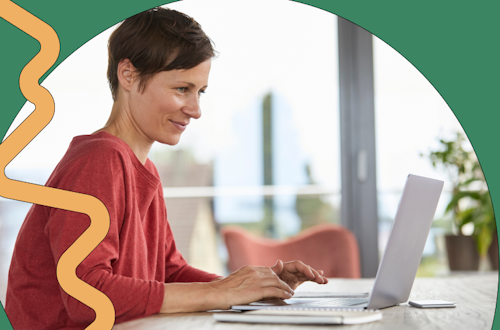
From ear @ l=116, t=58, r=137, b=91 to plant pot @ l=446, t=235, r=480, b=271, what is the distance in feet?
8.25

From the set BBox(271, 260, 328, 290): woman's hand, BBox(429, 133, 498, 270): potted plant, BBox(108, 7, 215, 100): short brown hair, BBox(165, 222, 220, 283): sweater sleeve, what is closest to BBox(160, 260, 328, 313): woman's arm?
BBox(271, 260, 328, 290): woman's hand

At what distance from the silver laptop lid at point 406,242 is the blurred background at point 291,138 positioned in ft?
6.74

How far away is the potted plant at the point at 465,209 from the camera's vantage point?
9.27 feet

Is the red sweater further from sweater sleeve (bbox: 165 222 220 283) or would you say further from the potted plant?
the potted plant

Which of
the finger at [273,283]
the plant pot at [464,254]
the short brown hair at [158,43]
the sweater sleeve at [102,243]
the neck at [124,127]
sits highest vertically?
the short brown hair at [158,43]

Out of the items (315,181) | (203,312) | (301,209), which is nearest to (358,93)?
(315,181)

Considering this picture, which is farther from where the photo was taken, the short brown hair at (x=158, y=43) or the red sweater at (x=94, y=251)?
the short brown hair at (x=158, y=43)

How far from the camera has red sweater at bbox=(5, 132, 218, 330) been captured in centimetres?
85

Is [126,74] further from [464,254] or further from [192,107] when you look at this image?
[464,254]

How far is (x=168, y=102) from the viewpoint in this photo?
3.84 ft

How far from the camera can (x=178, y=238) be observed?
12.3 ft

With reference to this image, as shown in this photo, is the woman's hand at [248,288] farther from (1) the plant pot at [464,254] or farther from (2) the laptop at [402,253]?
(1) the plant pot at [464,254]

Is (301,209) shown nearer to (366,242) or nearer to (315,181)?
(315,181)

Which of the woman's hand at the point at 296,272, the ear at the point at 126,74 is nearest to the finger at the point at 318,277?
the woman's hand at the point at 296,272
